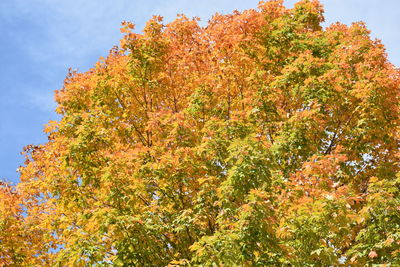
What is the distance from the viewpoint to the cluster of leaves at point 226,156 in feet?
31.6

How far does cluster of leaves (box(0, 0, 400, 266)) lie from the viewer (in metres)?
9.62

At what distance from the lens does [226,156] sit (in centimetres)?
1190

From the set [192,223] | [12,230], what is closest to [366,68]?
[192,223]

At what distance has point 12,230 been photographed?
1384 centimetres

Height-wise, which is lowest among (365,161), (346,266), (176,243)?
(346,266)

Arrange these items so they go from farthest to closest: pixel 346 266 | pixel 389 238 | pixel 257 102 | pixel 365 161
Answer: pixel 365 161 → pixel 257 102 → pixel 346 266 → pixel 389 238

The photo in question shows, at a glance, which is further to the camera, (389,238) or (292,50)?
(292,50)

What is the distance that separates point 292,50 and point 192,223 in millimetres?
8772

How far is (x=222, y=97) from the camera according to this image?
15.2 metres

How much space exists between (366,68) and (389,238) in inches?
265

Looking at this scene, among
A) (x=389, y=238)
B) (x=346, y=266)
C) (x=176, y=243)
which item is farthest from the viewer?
(x=176, y=243)

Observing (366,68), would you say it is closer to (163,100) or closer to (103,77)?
(163,100)

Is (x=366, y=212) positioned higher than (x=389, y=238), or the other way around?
(x=366, y=212)

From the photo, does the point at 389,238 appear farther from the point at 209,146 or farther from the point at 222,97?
the point at 222,97
